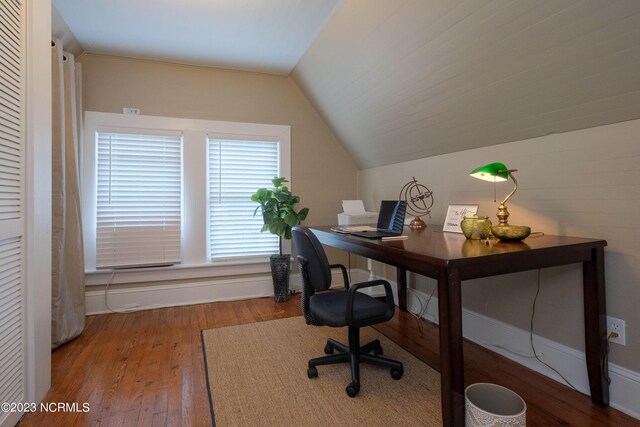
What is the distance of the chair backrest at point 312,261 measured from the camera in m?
1.77

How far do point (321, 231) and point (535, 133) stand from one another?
1.55 metres

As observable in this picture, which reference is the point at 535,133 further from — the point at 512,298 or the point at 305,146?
the point at 305,146

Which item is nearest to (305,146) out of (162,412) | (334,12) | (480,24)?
(334,12)

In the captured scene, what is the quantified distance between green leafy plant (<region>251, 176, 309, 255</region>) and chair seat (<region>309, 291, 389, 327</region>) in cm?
138

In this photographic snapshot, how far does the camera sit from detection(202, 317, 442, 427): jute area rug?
61.4 inches

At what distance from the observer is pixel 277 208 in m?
3.32

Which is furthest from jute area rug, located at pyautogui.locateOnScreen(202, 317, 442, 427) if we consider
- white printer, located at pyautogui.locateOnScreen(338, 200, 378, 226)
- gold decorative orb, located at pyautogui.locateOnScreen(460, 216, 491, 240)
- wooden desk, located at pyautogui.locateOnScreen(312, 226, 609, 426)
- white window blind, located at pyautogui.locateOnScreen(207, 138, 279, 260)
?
white window blind, located at pyautogui.locateOnScreen(207, 138, 279, 260)

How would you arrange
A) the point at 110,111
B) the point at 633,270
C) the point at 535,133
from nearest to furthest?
the point at 633,270
the point at 535,133
the point at 110,111

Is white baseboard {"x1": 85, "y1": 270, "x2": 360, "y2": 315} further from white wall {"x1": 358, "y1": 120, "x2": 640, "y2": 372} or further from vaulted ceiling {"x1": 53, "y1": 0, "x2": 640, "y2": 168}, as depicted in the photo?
white wall {"x1": 358, "y1": 120, "x2": 640, "y2": 372}

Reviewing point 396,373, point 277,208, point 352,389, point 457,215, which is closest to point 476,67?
point 457,215

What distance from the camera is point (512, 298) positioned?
2143 millimetres

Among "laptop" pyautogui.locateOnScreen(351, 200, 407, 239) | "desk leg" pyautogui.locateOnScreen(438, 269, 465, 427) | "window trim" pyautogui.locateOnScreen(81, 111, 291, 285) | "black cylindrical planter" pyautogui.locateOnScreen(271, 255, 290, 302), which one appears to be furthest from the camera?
"black cylindrical planter" pyautogui.locateOnScreen(271, 255, 290, 302)

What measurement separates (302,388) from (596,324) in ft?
5.18

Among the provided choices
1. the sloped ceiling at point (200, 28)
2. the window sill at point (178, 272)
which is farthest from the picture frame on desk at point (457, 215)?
the window sill at point (178, 272)
